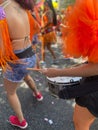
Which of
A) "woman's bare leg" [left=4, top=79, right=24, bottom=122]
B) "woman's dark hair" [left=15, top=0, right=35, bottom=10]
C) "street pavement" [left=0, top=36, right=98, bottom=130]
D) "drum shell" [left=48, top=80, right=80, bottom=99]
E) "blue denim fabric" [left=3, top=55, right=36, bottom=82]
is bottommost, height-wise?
"street pavement" [left=0, top=36, right=98, bottom=130]

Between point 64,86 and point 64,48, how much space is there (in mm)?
350

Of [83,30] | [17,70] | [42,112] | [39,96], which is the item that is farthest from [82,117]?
[39,96]

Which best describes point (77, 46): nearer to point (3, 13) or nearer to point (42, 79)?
point (3, 13)

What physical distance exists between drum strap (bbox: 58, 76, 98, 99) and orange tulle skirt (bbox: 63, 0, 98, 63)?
0.81ft

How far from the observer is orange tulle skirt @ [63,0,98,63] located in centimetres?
205

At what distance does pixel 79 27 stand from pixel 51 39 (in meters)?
3.64

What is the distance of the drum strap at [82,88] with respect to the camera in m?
2.31

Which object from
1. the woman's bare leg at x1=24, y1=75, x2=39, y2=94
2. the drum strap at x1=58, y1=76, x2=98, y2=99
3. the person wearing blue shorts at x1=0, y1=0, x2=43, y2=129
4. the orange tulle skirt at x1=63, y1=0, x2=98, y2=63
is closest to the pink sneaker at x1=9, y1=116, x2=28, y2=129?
the person wearing blue shorts at x1=0, y1=0, x2=43, y2=129

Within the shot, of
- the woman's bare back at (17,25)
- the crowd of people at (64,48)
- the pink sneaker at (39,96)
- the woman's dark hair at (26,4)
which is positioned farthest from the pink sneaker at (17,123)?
the woman's dark hair at (26,4)

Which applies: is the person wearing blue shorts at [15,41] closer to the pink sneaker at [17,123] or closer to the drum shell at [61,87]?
the pink sneaker at [17,123]

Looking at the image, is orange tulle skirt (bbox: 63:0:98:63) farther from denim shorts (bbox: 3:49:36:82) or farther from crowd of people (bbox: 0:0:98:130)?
denim shorts (bbox: 3:49:36:82)

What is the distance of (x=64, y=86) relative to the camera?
2445mm

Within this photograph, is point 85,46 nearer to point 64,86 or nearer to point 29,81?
point 64,86

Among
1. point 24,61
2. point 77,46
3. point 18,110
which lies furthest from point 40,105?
point 77,46
